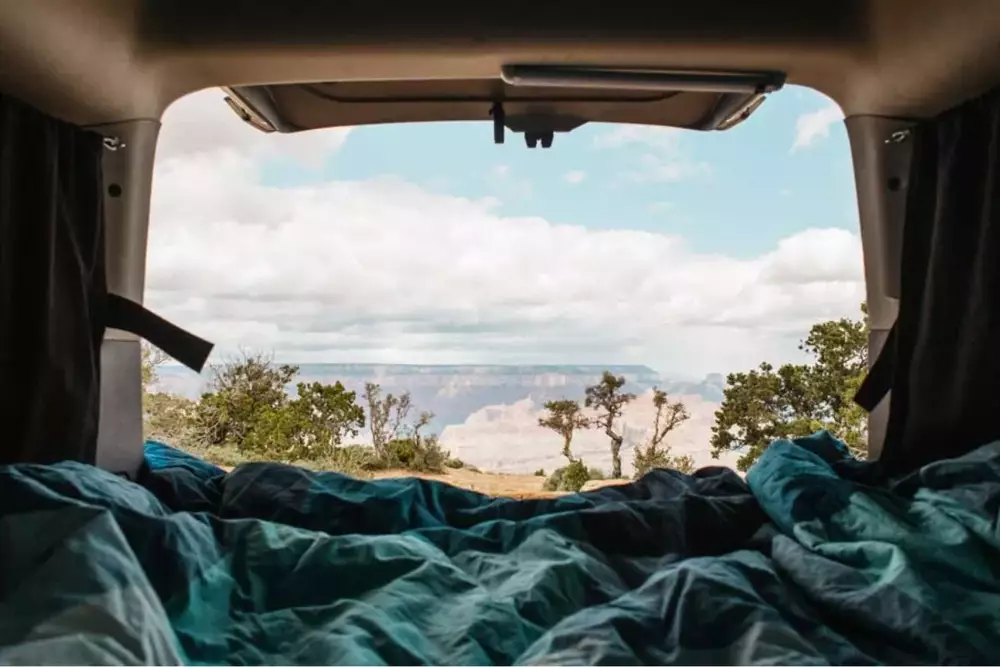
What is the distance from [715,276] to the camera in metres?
1.98

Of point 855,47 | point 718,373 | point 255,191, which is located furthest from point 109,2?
point 718,373

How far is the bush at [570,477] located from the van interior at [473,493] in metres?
0.62

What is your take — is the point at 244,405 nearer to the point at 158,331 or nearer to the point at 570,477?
the point at 158,331

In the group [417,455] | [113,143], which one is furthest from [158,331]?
[417,455]

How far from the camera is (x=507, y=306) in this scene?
2012 millimetres

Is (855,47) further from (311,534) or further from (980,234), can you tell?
(311,534)

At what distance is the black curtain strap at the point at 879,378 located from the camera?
1.36 m

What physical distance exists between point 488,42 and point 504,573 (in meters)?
0.90

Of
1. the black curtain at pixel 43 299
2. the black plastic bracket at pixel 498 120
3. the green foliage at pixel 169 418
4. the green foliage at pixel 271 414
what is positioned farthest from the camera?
the green foliage at pixel 271 414

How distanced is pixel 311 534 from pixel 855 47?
1238mm

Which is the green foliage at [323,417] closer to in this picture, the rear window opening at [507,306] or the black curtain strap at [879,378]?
the rear window opening at [507,306]

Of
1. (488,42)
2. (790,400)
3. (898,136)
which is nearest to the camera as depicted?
(488,42)

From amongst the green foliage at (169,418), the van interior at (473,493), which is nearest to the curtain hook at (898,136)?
the van interior at (473,493)

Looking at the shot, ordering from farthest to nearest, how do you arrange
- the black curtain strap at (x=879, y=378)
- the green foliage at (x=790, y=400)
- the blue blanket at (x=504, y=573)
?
the green foliage at (x=790, y=400), the black curtain strap at (x=879, y=378), the blue blanket at (x=504, y=573)
